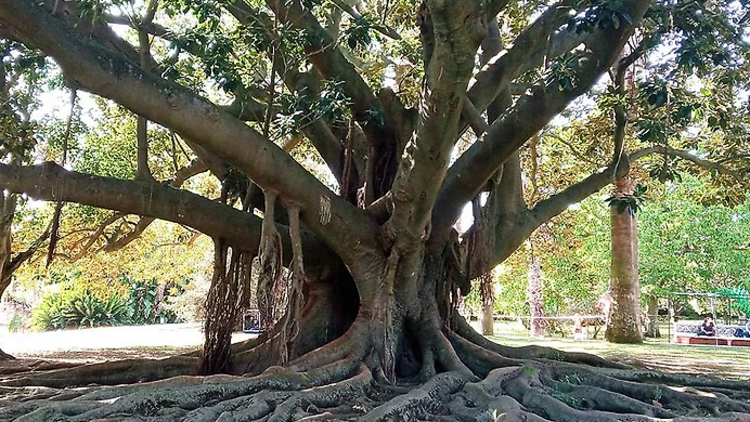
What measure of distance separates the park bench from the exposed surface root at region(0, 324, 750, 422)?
1173 centimetres

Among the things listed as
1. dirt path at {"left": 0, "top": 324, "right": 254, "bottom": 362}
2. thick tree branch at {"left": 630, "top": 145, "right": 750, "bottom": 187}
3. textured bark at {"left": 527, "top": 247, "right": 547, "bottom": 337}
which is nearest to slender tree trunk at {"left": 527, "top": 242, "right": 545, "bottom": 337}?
textured bark at {"left": 527, "top": 247, "right": 547, "bottom": 337}

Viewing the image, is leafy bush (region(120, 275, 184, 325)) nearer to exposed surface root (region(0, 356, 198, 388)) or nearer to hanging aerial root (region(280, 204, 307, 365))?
exposed surface root (region(0, 356, 198, 388))

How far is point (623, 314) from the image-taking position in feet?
38.2

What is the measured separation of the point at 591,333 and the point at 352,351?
17072 millimetres

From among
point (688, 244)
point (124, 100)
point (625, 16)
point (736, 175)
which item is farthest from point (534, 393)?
point (688, 244)

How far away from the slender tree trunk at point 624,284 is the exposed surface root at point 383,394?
6858 mm

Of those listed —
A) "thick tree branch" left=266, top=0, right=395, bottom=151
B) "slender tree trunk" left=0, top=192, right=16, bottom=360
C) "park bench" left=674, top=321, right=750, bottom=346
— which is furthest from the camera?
"park bench" left=674, top=321, right=750, bottom=346

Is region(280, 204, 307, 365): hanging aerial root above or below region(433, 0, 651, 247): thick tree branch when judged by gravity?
below

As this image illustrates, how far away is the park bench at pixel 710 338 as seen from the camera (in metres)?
15.0

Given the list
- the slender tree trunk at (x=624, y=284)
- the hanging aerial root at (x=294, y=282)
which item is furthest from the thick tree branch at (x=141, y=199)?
the slender tree trunk at (x=624, y=284)

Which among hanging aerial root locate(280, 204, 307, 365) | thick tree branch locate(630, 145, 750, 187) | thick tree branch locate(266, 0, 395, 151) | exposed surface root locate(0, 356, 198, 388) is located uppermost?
thick tree branch locate(266, 0, 395, 151)

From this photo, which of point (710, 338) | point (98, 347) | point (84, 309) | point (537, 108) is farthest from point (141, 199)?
point (84, 309)

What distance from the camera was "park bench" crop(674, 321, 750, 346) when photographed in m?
15.0

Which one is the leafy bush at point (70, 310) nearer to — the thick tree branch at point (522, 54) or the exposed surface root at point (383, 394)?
the exposed surface root at point (383, 394)
